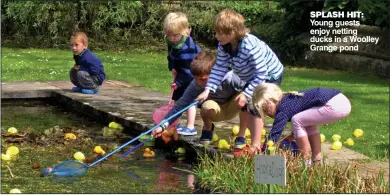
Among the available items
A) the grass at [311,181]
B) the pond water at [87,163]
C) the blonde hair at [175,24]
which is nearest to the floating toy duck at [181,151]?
the pond water at [87,163]

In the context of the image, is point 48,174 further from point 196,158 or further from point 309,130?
point 309,130

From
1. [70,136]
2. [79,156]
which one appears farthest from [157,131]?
[70,136]

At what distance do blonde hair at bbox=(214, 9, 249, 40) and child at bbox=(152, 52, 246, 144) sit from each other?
39 cm

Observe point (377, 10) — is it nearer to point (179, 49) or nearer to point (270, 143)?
point (179, 49)

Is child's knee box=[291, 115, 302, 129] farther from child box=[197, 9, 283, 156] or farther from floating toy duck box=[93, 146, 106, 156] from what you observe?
floating toy duck box=[93, 146, 106, 156]

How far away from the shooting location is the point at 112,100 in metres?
9.48

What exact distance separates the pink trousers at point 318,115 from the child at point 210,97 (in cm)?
96

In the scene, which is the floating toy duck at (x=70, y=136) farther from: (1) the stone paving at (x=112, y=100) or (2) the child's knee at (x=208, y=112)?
(2) the child's knee at (x=208, y=112)

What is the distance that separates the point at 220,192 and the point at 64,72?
7.75m

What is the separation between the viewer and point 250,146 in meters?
6.25

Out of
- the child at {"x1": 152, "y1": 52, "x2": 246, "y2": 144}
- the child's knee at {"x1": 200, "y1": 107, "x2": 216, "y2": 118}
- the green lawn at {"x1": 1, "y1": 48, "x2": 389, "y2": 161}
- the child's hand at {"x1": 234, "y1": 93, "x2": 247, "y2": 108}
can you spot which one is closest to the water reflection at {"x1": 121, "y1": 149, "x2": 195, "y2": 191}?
the child at {"x1": 152, "y1": 52, "x2": 246, "y2": 144}

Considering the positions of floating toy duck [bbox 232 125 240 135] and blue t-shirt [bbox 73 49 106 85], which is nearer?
floating toy duck [bbox 232 125 240 135]

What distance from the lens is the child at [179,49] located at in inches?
295

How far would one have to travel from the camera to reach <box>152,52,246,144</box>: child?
264 inches
